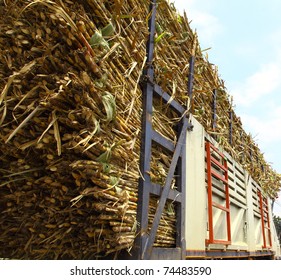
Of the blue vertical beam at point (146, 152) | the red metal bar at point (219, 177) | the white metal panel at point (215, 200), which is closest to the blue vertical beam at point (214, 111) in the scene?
the white metal panel at point (215, 200)

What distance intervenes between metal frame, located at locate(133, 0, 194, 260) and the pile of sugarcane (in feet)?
0.21

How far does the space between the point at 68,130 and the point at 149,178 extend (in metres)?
0.72

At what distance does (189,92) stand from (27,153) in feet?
6.29

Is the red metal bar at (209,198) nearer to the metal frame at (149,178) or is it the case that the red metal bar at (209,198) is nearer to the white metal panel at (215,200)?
the white metal panel at (215,200)

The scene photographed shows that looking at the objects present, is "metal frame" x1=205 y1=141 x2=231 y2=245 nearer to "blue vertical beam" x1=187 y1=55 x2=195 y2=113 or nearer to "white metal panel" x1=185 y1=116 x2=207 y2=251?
"white metal panel" x1=185 y1=116 x2=207 y2=251

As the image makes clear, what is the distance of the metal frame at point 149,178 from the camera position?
2330 millimetres

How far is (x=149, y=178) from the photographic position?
2.48 meters

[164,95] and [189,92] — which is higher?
[189,92]

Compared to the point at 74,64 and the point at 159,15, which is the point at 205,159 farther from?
the point at 74,64

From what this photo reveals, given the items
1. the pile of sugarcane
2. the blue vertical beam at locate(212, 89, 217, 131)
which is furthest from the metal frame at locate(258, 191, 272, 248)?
the pile of sugarcane

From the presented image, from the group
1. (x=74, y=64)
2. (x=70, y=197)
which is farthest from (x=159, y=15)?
(x=70, y=197)

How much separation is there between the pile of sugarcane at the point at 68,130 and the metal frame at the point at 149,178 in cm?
6

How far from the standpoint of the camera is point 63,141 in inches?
85.0

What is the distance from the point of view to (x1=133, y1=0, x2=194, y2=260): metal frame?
2330mm
